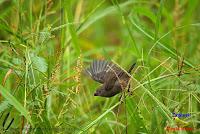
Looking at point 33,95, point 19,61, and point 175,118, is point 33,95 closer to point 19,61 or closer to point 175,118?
point 19,61

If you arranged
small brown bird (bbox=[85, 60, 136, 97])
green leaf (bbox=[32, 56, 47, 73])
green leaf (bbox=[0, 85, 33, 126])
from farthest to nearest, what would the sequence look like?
small brown bird (bbox=[85, 60, 136, 97])
green leaf (bbox=[32, 56, 47, 73])
green leaf (bbox=[0, 85, 33, 126])

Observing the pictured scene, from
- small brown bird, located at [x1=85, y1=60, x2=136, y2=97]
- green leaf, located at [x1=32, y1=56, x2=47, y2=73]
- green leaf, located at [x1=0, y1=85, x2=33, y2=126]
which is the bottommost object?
green leaf, located at [x1=0, y1=85, x2=33, y2=126]

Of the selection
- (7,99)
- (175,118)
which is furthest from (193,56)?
(7,99)

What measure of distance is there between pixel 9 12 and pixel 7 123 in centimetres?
113

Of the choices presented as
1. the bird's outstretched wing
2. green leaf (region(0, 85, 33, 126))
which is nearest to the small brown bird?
the bird's outstretched wing

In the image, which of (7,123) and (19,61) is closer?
(19,61)

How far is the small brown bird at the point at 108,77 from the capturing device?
287cm

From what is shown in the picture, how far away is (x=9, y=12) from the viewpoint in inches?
153

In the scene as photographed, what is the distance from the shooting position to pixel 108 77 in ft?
9.93

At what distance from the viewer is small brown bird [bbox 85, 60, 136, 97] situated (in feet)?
9.41

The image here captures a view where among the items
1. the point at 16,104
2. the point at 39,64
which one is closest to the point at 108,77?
the point at 39,64

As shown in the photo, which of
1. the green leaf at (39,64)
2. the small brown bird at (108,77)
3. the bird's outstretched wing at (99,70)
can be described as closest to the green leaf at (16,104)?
the green leaf at (39,64)

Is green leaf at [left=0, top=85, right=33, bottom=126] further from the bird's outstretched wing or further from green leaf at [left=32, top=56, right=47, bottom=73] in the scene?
the bird's outstretched wing

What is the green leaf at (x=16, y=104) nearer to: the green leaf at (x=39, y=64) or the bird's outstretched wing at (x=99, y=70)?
the green leaf at (x=39, y=64)
